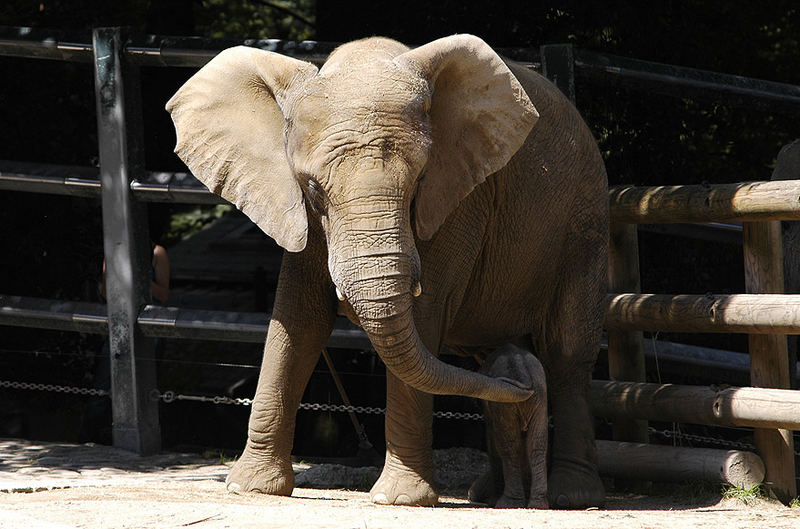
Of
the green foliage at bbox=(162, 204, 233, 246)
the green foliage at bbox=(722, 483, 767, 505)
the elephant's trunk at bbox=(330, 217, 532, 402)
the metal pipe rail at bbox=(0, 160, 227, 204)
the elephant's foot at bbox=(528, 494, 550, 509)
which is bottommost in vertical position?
the green foliage at bbox=(162, 204, 233, 246)

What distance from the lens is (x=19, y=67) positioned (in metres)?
9.79

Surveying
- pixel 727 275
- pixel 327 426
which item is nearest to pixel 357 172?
pixel 327 426

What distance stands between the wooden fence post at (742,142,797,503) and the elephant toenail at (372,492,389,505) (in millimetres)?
2114

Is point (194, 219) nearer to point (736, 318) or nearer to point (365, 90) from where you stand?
point (736, 318)

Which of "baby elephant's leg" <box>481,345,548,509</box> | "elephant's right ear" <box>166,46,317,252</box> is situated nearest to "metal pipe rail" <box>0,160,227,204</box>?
"elephant's right ear" <box>166,46,317,252</box>

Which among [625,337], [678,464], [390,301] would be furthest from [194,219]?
[390,301]

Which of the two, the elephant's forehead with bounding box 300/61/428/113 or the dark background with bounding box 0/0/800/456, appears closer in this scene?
the elephant's forehead with bounding box 300/61/428/113

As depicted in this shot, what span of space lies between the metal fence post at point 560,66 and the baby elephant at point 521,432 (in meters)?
1.84

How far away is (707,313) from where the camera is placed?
22.6 feet

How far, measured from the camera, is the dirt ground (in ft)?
16.6

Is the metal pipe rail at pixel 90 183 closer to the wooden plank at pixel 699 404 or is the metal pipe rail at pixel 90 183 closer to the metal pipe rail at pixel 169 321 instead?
the metal pipe rail at pixel 169 321

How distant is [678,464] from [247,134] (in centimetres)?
286

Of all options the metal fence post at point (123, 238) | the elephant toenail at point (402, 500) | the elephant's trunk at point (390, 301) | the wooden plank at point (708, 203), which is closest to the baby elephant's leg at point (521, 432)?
the elephant toenail at point (402, 500)

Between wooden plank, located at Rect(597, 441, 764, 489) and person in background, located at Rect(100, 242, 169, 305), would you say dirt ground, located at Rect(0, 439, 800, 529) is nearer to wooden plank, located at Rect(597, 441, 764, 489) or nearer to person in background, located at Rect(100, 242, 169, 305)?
wooden plank, located at Rect(597, 441, 764, 489)
